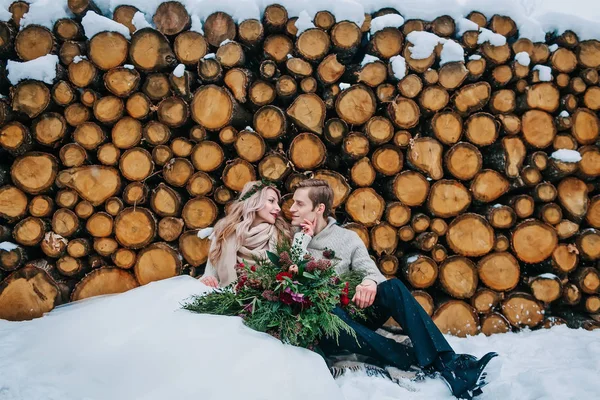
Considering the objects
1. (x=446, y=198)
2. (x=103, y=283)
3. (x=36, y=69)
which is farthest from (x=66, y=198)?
(x=446, y=198)

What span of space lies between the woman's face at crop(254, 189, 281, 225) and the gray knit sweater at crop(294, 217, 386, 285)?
1.01 ft

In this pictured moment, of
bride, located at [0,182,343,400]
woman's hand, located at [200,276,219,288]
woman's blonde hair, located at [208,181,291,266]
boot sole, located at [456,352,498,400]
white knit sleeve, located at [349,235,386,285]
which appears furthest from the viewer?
woman's blonde hair, located at [208,181,291,266]

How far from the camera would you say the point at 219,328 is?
73.6 inches

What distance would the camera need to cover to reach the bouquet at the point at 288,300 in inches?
76.5

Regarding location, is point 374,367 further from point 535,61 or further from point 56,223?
point 535,61

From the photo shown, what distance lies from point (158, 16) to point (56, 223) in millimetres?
1675

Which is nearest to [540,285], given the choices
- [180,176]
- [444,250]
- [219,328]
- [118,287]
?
[444,250]

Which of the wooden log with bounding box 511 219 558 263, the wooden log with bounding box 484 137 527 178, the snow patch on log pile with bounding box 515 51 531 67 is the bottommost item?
the wooden log with bounding box 511 219 558 263

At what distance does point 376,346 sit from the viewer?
221 cm

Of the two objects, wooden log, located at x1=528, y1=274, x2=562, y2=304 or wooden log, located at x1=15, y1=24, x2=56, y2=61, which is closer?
wooden log, located at x1=15, y1=24, x2=56, y2=61

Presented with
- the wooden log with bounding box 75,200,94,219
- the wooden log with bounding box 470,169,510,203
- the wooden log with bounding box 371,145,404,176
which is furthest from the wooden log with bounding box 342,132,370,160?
the wooden log with bounding box 75,200,94,219

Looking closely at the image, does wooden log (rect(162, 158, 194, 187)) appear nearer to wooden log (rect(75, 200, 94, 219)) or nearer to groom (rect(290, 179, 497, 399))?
wooden log (rect(75, 200, 94, 219))

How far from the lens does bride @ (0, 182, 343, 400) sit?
1.57 metres

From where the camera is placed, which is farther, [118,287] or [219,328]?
[118,287]
